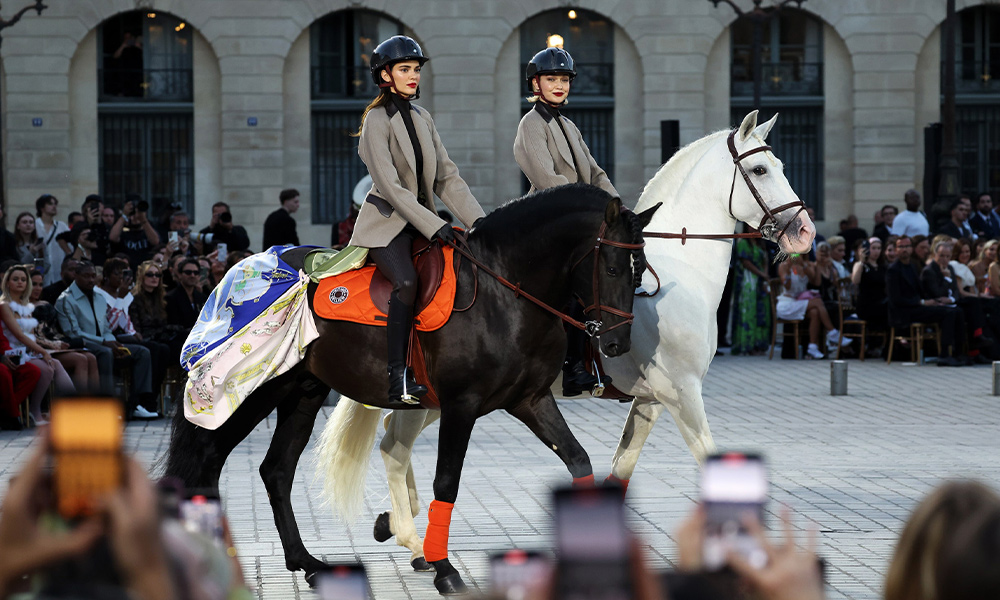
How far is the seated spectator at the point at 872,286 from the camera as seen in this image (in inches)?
790

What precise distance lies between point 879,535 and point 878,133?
955 inches

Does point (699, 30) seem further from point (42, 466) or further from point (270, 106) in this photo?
point (42, 466)

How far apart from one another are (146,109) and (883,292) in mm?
16917

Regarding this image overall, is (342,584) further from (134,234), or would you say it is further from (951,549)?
(134,234)

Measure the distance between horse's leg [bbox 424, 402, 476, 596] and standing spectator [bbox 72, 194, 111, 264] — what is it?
11.5 metres

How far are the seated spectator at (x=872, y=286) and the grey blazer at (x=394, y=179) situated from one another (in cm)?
1401

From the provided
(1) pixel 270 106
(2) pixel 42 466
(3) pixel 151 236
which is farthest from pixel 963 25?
(2) pixel 42 466

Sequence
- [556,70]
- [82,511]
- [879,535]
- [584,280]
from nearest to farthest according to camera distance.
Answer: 1. [82,511]
2. [584,280]
3. [879,535]
4. [556,70]

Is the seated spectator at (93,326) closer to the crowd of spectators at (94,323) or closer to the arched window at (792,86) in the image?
the crowd of spectators at (94,323)

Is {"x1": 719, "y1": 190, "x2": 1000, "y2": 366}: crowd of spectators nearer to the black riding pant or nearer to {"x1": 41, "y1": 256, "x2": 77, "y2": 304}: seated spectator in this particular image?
{"x1": 41, "y1": 256, "x2": 77, "y2": 304}: seated spectator

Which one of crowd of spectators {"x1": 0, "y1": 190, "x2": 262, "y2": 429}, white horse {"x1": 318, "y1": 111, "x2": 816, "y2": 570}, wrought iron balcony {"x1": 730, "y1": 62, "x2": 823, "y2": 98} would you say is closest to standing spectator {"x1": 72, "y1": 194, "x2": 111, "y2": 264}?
crowd of spectators {"x1": 0, "y1": 190, "x2": 262, "y2": 429}

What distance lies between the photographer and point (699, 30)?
30.0 metres

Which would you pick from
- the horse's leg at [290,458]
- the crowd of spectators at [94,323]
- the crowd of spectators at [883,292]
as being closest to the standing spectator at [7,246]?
the crowd of spectators at [94,323]

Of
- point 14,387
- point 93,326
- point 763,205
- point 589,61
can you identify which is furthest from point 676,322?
point 589,61
